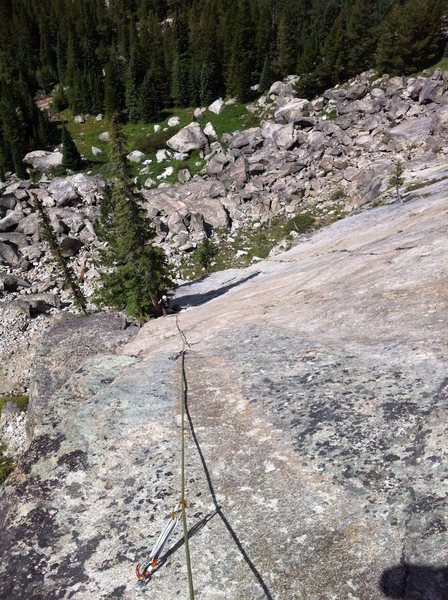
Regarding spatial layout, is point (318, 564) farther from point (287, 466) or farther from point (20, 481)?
point (20, 481)

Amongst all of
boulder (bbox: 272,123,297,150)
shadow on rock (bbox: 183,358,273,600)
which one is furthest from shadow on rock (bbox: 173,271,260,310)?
boulder (bbox: 272,123,297,150)

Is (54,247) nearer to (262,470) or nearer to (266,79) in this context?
(262,470)

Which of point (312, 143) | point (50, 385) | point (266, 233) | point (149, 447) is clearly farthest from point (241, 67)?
point (149, 447)

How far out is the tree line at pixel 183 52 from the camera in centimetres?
7481

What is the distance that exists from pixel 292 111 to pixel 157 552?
7189 centimetres

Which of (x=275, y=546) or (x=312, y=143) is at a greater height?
(x=312, y=143)

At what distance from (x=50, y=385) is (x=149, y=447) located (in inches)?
384

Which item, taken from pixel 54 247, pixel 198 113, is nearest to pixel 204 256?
pixel 54 247

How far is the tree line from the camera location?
245 ft

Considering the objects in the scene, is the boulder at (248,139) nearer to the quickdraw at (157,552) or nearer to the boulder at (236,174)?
the boulder at (236,174)

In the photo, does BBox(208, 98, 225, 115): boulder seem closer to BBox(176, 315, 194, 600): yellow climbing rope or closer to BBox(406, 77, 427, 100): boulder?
BBox(406, 77, 427, 100): boulder

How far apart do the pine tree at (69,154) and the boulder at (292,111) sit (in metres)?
40.1

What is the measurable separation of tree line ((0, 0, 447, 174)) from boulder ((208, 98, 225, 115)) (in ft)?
15.7

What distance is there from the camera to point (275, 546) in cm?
583
